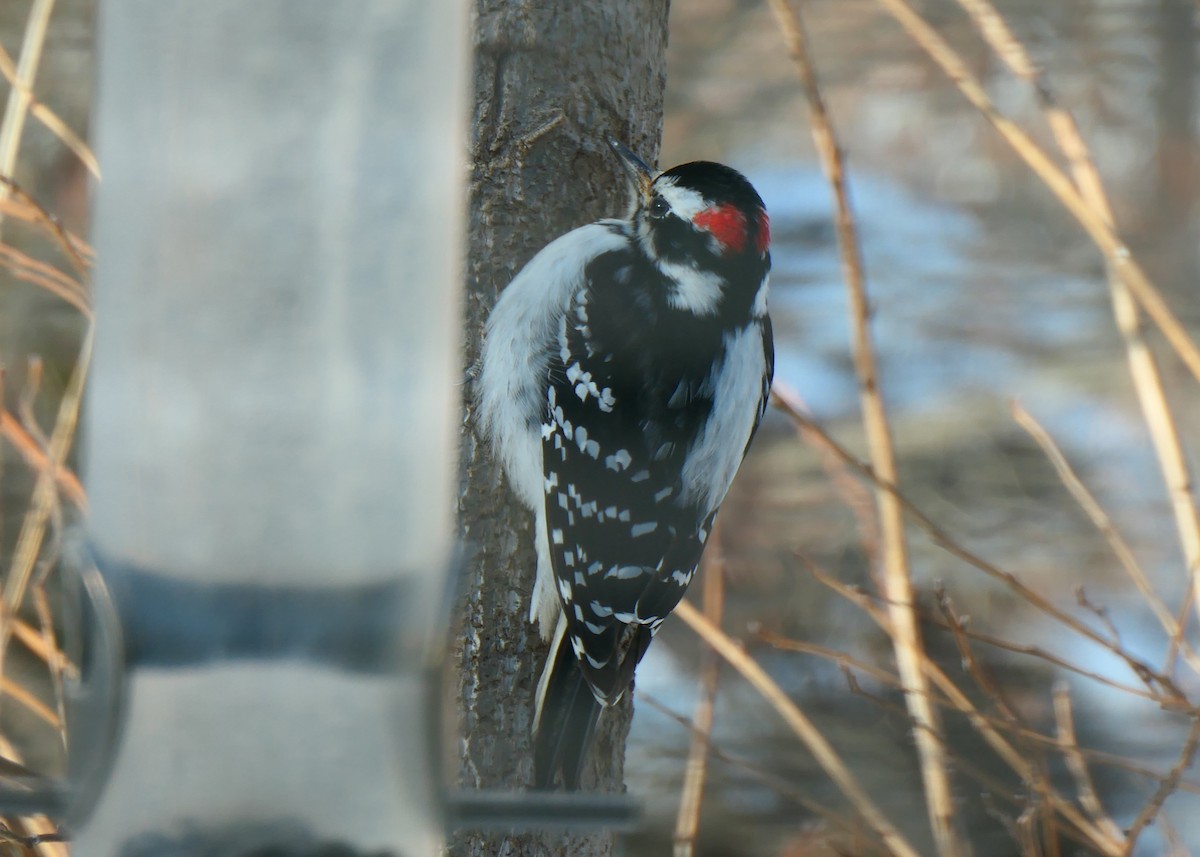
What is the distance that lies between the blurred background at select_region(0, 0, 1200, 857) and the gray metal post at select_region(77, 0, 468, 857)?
334 cm

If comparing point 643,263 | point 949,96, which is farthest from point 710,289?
point 949,96

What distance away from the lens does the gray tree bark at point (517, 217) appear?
158 cm

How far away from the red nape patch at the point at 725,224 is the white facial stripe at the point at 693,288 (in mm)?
54

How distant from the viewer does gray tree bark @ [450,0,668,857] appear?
1.58 meters

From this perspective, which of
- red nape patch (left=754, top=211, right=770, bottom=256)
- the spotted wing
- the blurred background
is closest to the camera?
the spotted wing

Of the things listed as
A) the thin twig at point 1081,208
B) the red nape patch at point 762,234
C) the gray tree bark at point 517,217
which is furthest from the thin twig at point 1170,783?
the red nape patch at point 762,234

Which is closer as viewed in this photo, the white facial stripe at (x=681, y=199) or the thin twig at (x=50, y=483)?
the thin twig at (x=50, y=483)

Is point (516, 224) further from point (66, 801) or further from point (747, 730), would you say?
point (747, 730)

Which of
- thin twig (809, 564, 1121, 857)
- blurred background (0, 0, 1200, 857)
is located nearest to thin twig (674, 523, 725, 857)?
thin twig (809, 564, 1121, 857)

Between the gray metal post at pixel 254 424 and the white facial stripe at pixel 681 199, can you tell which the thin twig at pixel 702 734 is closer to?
the white facial stripe at pixel 681 199

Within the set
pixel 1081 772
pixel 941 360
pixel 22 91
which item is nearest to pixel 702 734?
pixel 1081 772

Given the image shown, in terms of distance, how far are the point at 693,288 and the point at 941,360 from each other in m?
2.97

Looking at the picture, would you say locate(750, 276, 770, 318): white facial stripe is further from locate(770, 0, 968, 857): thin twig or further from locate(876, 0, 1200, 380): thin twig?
locate(876, 0, 1200, 380): thin twig

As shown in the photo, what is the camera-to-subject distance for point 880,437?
1588mm
